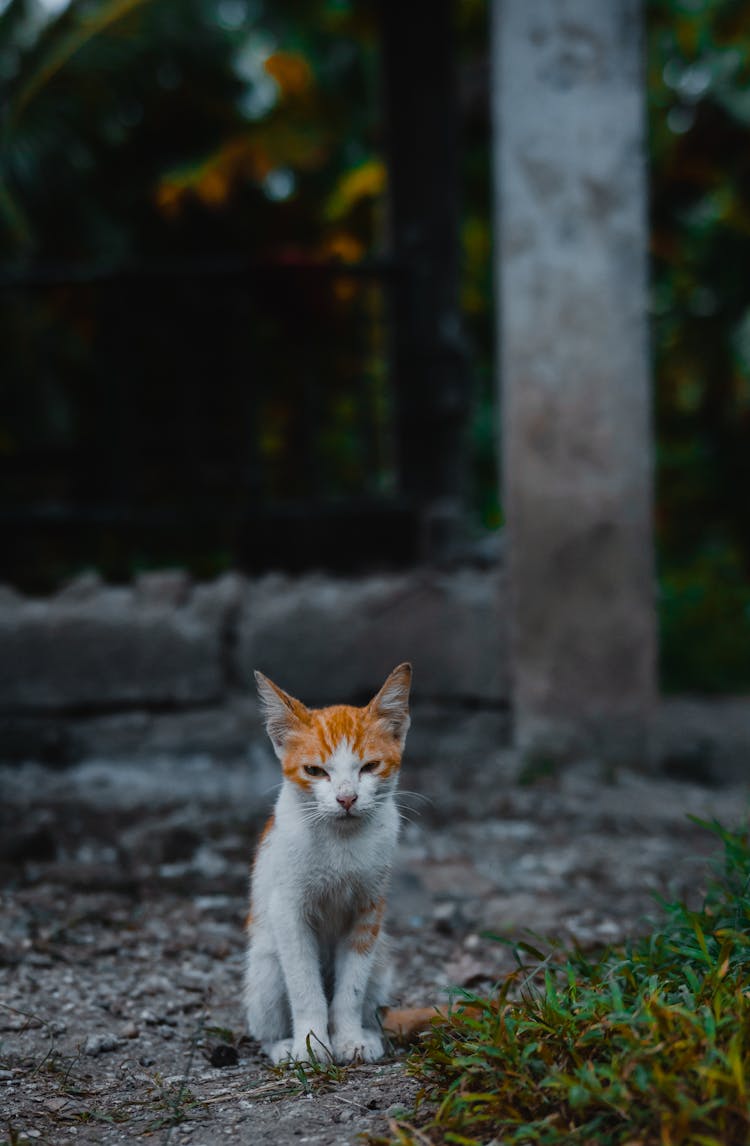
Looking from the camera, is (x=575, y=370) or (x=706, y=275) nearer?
(x=575, y=370)

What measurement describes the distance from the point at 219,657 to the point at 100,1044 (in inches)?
86.8

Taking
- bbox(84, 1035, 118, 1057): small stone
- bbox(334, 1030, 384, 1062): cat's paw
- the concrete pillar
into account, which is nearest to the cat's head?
bbox(334, 1030, 384, 1062): cat's paw

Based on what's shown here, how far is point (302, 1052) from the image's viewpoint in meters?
2.05

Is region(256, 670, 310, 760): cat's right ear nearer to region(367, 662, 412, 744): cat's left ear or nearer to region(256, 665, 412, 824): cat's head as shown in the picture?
region(256, 665, 412, 824): cat's head

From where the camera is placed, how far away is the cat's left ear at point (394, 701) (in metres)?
2.02

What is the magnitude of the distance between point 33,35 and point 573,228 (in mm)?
4261

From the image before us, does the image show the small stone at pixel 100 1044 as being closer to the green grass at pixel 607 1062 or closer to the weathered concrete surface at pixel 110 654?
the green grass at pixel 607 1062

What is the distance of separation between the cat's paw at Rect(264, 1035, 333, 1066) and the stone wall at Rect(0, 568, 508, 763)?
2260 millimetres

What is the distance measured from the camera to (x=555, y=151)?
4.07 meters

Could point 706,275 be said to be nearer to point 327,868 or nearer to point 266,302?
point 266,302

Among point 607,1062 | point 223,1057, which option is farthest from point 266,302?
point 607,1062

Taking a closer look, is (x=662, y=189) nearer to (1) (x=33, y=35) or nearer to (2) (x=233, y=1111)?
(1) (x=33, y=35)

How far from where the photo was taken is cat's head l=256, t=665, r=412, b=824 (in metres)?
1.97

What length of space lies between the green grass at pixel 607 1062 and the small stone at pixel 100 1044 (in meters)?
0.67
